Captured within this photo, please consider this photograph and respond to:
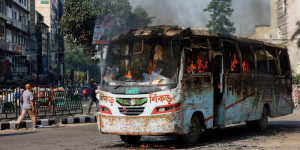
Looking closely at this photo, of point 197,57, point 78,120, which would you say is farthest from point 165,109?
point 78,120

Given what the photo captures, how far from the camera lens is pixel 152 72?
9102mm

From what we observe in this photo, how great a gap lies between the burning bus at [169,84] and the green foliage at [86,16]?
16668 millimetres

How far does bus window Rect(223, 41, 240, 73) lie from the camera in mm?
10883

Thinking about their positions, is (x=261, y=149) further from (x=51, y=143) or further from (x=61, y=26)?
(x=61, y=26)

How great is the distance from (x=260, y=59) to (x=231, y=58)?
6.54ft

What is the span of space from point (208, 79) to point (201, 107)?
0.73 meters

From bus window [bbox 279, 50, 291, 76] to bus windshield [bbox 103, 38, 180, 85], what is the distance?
21.1 ft

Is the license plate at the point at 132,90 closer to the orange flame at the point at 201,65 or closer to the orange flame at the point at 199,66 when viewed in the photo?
the orange flame at the point at 199,66

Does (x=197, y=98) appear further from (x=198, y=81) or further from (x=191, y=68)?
(x=191, y=68)

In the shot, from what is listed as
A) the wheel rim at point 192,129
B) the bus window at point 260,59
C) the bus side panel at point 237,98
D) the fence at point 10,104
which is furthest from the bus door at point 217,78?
the fence at point 10,104

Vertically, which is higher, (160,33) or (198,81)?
(160,33)

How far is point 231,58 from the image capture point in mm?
11164

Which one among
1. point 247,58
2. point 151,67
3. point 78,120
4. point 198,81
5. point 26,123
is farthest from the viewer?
point 78,120

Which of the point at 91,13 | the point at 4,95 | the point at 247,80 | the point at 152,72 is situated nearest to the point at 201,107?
the point at 152,72
